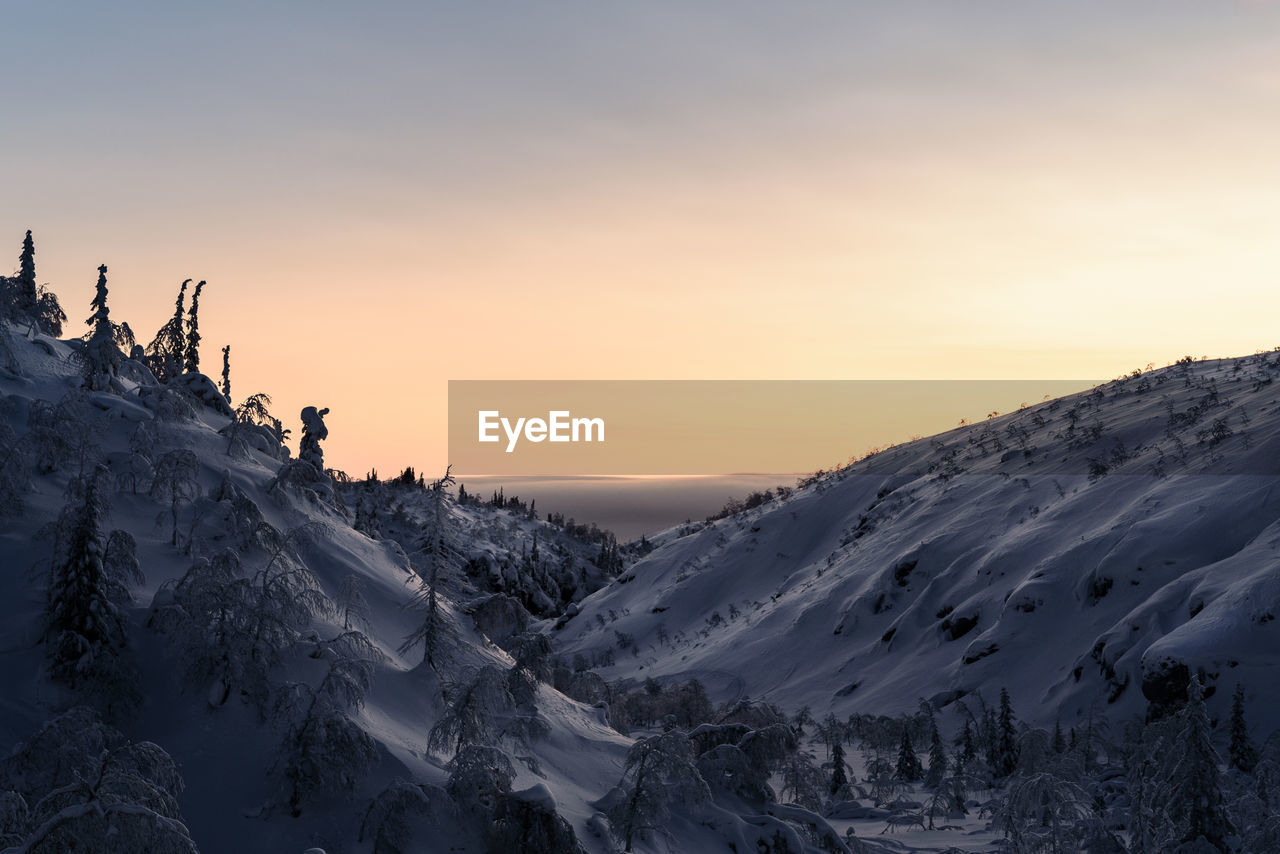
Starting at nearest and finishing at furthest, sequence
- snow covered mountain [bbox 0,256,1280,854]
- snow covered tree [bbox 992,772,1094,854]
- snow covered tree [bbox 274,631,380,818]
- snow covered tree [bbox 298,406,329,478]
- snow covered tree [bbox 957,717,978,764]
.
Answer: snow covered tree [bbox 274,631,380,818] → snow covered mountain [bbox 0,256,1280,854] → snow covered tree [bbox 992,772,1094,854] → snow covered tree [bbox 957,717,978,764] → snow covered tree [bbox 298,406,329,478]

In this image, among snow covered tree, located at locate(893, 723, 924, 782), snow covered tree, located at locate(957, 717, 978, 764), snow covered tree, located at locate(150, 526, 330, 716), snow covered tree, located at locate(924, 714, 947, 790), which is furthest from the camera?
snow covered tree, located at locate(957, 717, 978, 764)

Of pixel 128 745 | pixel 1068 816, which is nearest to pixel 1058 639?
pixel 1068 816

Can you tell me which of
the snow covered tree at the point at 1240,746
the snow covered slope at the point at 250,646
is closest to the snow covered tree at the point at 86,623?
A: the snow covered slope at the point at 250,646

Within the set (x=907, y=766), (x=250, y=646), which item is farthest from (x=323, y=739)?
(x=907, y=766)

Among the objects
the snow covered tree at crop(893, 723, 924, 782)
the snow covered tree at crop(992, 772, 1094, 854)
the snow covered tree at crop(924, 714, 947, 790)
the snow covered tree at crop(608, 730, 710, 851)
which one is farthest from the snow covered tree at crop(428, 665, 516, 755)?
the snow covered tree at crop(924, 714, 947, 790)

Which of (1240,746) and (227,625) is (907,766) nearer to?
(1240,746)

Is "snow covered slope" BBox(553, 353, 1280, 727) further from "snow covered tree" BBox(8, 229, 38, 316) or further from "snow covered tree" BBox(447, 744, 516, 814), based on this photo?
"snow covered tree" BBox(8, 229, 38, 316)

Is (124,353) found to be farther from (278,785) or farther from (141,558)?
(278,785)
